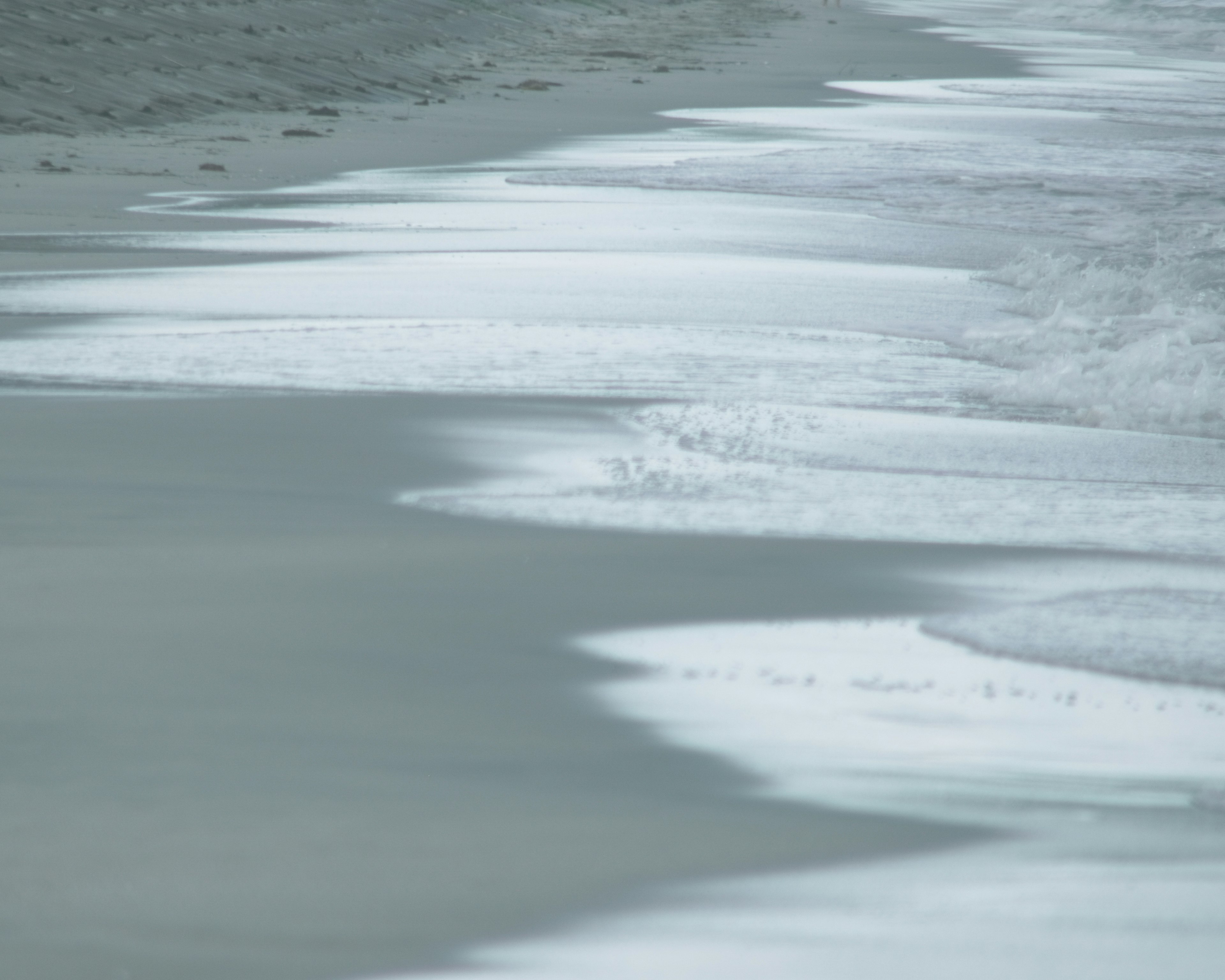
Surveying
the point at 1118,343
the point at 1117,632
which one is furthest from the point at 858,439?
the point at 1118,343

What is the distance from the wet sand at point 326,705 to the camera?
1977mm

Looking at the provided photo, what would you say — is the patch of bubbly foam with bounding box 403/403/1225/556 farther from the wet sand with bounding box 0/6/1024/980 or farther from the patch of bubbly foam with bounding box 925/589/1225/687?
the patch of bubbly foam with bounding box 925/589/1225/687

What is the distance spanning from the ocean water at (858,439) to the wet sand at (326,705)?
106mm

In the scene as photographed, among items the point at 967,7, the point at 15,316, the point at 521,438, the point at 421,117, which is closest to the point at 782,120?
the point at 421,117

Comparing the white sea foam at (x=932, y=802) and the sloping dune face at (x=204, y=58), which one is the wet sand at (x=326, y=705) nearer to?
the white sea foam at (x=932, y=802)

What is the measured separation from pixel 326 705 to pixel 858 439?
1.92m

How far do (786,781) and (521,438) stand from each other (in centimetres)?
182

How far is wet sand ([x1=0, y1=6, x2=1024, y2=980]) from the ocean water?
106 mm

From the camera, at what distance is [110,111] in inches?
405

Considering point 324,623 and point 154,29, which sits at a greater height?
point 154,29

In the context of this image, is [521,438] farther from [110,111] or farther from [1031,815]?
[110,111]

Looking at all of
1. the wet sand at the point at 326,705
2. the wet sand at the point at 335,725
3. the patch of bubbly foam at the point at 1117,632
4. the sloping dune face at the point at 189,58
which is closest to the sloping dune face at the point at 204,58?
the sloping dune face at the point at 189,58

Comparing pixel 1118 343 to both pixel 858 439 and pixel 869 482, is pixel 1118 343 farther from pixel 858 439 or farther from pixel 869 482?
pixel 869 482

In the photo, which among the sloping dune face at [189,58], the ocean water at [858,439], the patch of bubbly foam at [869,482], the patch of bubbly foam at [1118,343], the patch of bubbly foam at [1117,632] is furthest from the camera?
the sloping dune face at [189,58]
